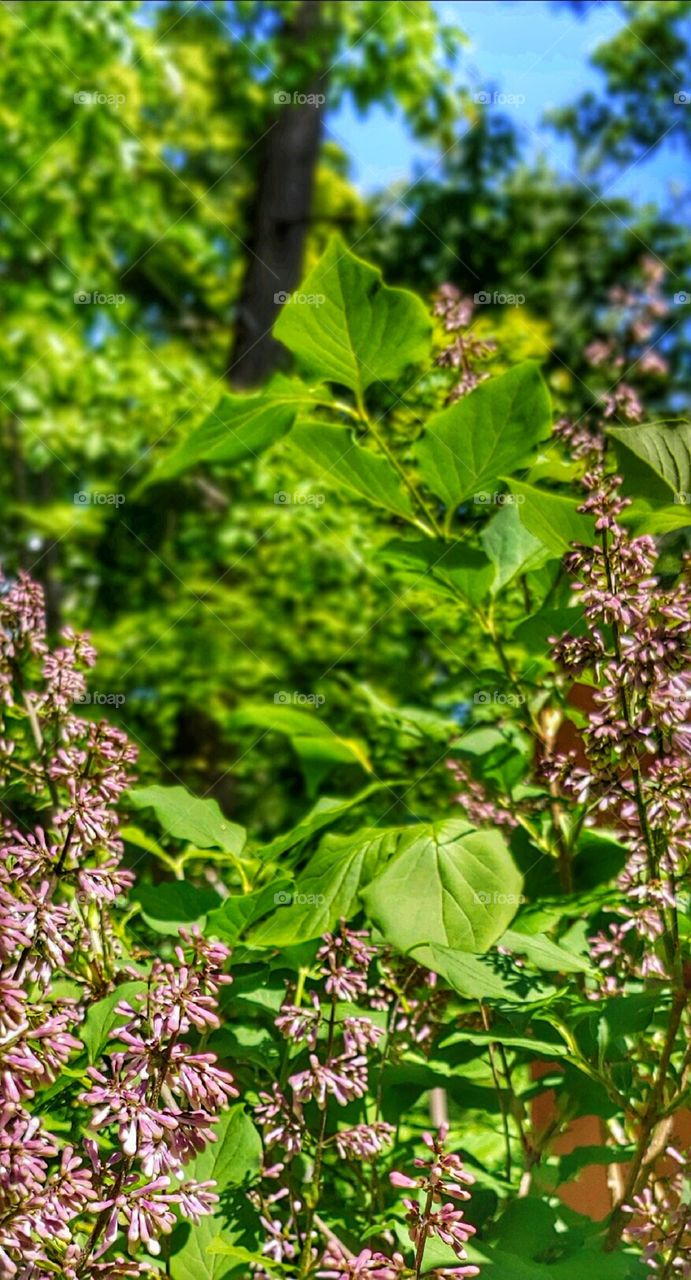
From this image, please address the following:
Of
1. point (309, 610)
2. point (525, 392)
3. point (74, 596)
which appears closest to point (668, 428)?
point (525, 392)

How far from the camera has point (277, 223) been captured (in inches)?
231

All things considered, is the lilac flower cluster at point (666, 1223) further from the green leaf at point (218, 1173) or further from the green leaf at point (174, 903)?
the green leaf at point (174, 903)

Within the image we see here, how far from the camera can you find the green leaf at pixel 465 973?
72 centimetres

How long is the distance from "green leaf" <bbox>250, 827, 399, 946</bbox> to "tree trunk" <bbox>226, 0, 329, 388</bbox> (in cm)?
479

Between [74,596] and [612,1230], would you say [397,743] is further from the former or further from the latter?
[74,596]

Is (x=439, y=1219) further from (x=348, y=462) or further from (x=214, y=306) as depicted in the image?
(x=214, y=306)

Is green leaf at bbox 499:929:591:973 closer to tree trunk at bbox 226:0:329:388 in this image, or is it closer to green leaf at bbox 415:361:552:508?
green leaf at bbox 415:361:552:508

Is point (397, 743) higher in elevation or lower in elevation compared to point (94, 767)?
higher

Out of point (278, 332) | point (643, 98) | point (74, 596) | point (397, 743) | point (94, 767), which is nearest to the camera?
point (94, 767)

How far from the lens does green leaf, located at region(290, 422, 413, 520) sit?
1.00m

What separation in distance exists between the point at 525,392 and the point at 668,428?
12 cm

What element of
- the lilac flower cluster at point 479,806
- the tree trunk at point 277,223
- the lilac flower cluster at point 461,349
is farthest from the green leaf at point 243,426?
the tree trunk at point 277,223

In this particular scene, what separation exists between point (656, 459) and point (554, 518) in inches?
3.8

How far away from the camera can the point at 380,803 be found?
177cm
